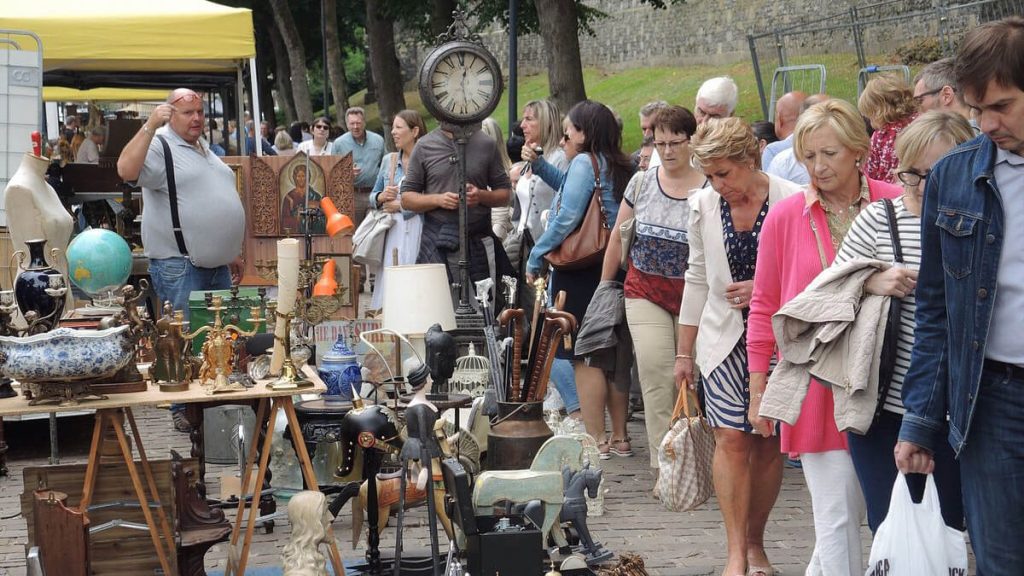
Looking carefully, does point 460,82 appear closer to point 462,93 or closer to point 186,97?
point 462,93

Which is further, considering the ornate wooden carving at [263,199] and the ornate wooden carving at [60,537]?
the ornate wooden carving at [263,199]

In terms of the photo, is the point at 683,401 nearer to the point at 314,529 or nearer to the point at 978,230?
the point at 314,529

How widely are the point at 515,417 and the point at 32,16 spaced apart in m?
6.22

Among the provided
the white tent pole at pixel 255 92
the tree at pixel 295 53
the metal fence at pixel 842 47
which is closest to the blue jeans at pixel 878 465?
the white tent pole at pixel 255 92

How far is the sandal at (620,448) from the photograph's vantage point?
7656 mm

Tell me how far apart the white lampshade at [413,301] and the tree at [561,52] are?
8.91 m

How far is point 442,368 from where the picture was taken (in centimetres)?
552

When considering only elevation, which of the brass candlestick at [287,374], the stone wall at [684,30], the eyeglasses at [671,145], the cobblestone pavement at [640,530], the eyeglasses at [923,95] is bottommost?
the cobblestone pavement at [640,530]

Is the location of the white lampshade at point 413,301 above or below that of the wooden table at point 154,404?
above

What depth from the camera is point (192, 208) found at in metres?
7.85

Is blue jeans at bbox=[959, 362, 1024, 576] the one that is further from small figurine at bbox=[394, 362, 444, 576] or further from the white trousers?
small figurine at bbox=[394, 362, 444, 576]

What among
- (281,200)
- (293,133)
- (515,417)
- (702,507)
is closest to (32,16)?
(281,200)

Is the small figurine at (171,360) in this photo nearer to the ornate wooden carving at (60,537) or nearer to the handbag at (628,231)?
the ornate wooden carving at (60,537)

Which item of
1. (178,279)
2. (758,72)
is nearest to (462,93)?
(178,279)
